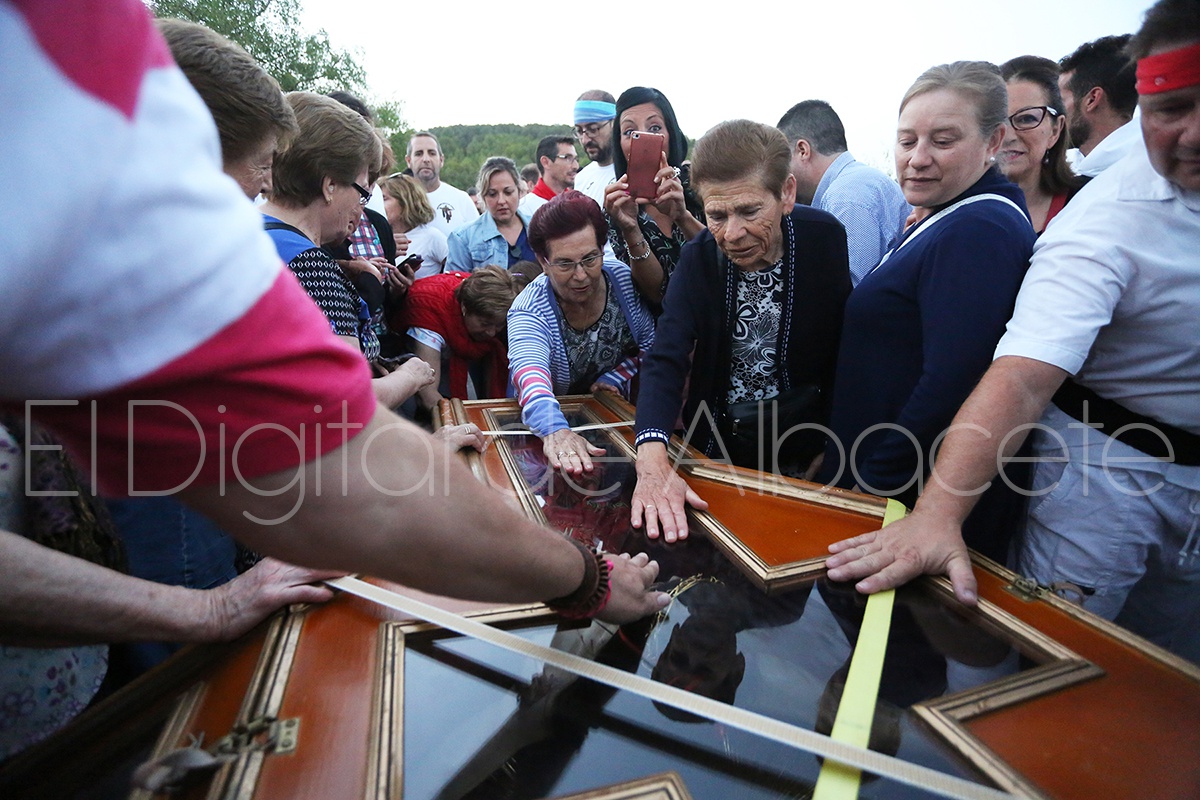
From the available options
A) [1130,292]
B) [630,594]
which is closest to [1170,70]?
[1130,292]

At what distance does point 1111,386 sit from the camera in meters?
→ 1.35

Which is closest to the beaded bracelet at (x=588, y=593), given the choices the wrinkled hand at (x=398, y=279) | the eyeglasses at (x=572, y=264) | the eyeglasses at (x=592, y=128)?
the eyeglasses at (x=572, y=264)

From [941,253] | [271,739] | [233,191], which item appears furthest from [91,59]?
[941,253]

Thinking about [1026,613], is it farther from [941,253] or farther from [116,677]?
[116,677]

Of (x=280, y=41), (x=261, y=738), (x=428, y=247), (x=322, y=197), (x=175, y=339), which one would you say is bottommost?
(x=261, y=738)

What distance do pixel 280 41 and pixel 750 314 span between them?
81.1 ft

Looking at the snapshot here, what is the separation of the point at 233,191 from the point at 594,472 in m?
1.36

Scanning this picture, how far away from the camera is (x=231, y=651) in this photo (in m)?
1.01

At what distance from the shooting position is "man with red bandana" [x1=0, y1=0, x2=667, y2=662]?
424 millimetres

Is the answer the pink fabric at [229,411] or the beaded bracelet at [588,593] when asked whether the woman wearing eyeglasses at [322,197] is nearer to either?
the beaded bracelet at [588,593]

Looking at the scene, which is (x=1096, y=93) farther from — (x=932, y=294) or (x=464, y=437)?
(x=464, y=437)

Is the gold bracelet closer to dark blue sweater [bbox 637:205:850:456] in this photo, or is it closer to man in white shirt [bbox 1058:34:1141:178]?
dark blue sweater [bbox 637:205:850:456]

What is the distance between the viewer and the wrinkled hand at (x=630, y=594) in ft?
3.42

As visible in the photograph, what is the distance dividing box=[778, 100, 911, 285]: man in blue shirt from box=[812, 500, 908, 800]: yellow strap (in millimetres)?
1713
